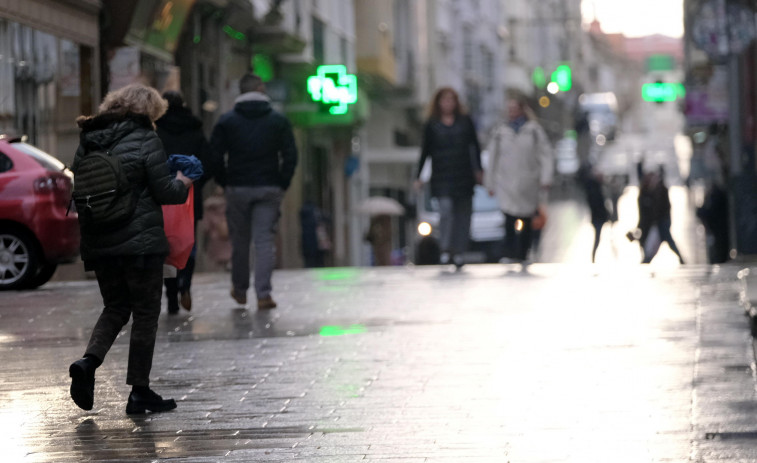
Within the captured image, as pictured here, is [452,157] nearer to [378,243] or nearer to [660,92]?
[378,243]

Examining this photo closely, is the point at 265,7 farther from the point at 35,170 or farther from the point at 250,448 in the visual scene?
the point at 250,448

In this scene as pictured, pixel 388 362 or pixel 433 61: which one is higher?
pixel 433 61

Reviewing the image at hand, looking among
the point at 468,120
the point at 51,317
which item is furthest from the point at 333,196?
the point at 51,317

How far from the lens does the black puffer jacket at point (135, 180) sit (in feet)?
24.8

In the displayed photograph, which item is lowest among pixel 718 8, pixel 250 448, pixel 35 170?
pixel 250 448

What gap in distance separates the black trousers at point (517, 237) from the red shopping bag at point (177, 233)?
904cm

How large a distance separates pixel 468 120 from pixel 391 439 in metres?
10.2

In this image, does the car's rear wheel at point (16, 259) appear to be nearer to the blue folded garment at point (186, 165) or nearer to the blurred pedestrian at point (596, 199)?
the blue folded garment at point (186, 165)

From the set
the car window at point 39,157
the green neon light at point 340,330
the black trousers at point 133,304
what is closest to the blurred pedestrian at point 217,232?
the car window at point 39,157

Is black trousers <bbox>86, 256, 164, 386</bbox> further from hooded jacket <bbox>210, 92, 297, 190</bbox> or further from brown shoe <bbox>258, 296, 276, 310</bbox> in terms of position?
brown shoe <bbox>258, 296, 276, 310</bbox>

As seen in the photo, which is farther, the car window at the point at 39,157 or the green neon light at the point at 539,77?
the green neon light at the point at 539,77

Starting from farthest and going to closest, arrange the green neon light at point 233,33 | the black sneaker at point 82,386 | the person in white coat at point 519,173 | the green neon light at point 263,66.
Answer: the green neon light at point 263,66
the green neon light at point 233,33
the person in white coat at point 519,173
the black sneaker at point 82,386

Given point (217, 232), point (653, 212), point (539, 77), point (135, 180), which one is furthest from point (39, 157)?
point (539, 77)

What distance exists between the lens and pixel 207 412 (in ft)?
25.1
